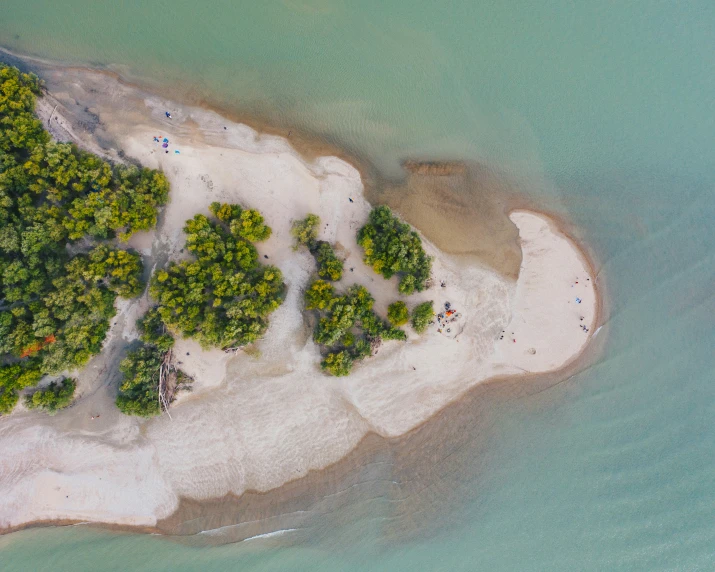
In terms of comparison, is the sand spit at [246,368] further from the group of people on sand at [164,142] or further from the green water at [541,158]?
the green water at [541,158]

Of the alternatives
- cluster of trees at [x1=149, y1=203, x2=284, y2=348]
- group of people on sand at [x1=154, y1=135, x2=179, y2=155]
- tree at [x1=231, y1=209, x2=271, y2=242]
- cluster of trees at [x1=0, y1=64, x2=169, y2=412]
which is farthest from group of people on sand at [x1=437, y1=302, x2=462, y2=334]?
group of people on sand at [x1=154, y1=135, x2=179, y2=155]

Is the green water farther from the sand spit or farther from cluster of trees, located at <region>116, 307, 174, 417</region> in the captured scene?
cluster of trees, located at <region>116, 307, 174, 417</region>

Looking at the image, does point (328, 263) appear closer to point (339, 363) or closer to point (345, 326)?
point (345, 326)

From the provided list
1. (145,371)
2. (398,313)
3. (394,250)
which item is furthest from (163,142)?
(398,313)

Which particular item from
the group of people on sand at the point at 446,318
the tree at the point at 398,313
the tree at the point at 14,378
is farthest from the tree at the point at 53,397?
the group of people on sand at the point at 446,318

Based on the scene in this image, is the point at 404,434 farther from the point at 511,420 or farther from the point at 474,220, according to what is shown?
the point at 474,220

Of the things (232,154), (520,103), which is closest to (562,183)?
(520,103)
